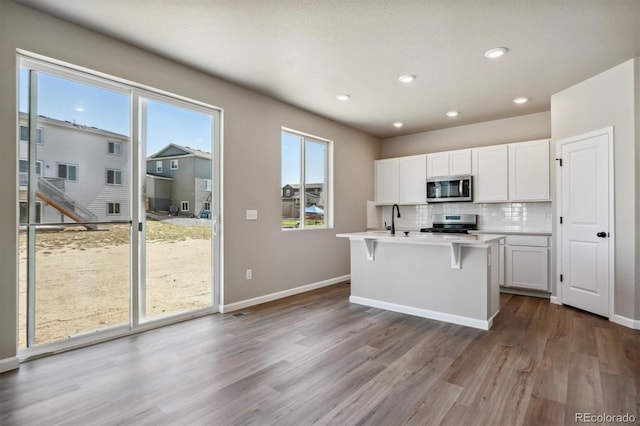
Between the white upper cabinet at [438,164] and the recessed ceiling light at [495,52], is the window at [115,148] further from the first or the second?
the white upper cabinet at [438,164]

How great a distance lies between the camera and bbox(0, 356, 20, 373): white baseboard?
7.88ft

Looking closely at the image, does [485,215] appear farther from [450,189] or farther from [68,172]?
[68,172]

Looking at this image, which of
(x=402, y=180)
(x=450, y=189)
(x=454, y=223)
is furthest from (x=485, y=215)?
(x=402, y=180)

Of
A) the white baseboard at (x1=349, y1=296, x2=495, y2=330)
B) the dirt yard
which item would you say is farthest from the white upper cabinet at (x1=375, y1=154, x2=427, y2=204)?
the dirt yard

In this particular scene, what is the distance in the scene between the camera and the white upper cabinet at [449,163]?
5.52 metres

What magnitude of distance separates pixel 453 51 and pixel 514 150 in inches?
99.8

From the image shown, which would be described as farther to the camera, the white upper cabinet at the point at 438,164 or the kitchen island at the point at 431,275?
the white upper cabinet at the point at 438,164

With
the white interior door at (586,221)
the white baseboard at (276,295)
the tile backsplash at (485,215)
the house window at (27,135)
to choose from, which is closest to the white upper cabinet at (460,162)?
the tile backsplash at (485,215)

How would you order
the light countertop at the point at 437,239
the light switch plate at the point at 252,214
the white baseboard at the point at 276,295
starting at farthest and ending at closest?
the light switch plate at the point at 252,214 < the white baseboard at the point at 276,295 < the light countertop at the point at 437,239

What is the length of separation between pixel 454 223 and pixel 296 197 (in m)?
2.80

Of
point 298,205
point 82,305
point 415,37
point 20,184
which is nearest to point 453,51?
point 415,37

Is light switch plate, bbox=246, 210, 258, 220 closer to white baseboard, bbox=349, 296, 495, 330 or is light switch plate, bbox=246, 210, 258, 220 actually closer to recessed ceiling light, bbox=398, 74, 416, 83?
white baseboard, bbox=349, 296, 495, 330

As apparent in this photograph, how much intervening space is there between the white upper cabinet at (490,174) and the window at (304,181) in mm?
2396

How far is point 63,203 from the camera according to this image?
280 centimetres
